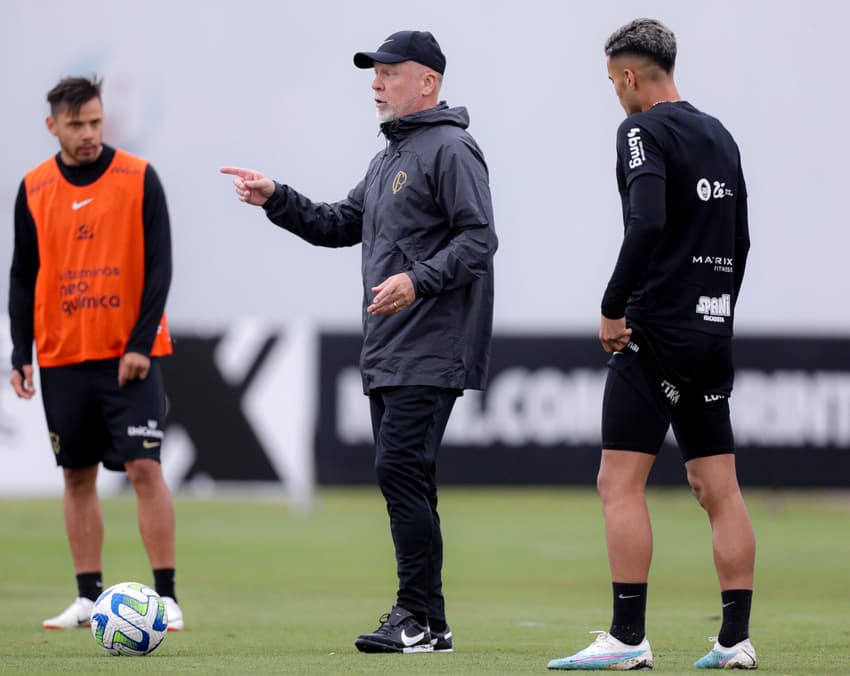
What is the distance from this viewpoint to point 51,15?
18.9 meters

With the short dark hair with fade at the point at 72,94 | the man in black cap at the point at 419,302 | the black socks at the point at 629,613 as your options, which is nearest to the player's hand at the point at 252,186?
the man in black cap at the point at 419,302

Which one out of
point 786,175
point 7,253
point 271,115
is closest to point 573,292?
point 786,175

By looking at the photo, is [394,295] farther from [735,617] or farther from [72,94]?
[72,94]

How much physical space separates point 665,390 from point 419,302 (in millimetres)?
1037

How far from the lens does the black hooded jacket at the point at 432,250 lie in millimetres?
5699

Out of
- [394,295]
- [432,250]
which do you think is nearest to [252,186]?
[432,250]

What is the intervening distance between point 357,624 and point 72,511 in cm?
129

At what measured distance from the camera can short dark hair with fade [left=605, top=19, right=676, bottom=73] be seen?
511 cm

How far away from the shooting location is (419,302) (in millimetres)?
5758

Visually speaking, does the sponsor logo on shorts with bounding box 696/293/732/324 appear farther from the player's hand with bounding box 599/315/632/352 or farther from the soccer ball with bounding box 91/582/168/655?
the soccer ball with bounding box 91/582/168/655

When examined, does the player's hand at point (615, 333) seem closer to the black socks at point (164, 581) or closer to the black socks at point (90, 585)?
the black socks at point (164, 581)

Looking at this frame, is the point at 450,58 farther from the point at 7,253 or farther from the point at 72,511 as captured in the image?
the point at 72,511

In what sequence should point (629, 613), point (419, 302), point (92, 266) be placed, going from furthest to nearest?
point (92, 266) → point (419, 302) → point (629, 613)

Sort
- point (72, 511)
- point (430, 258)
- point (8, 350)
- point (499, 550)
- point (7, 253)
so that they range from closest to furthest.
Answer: point (430, 258)
point (72, 511)
point (499, 550)
point (8, 350)
point (7, 253)
